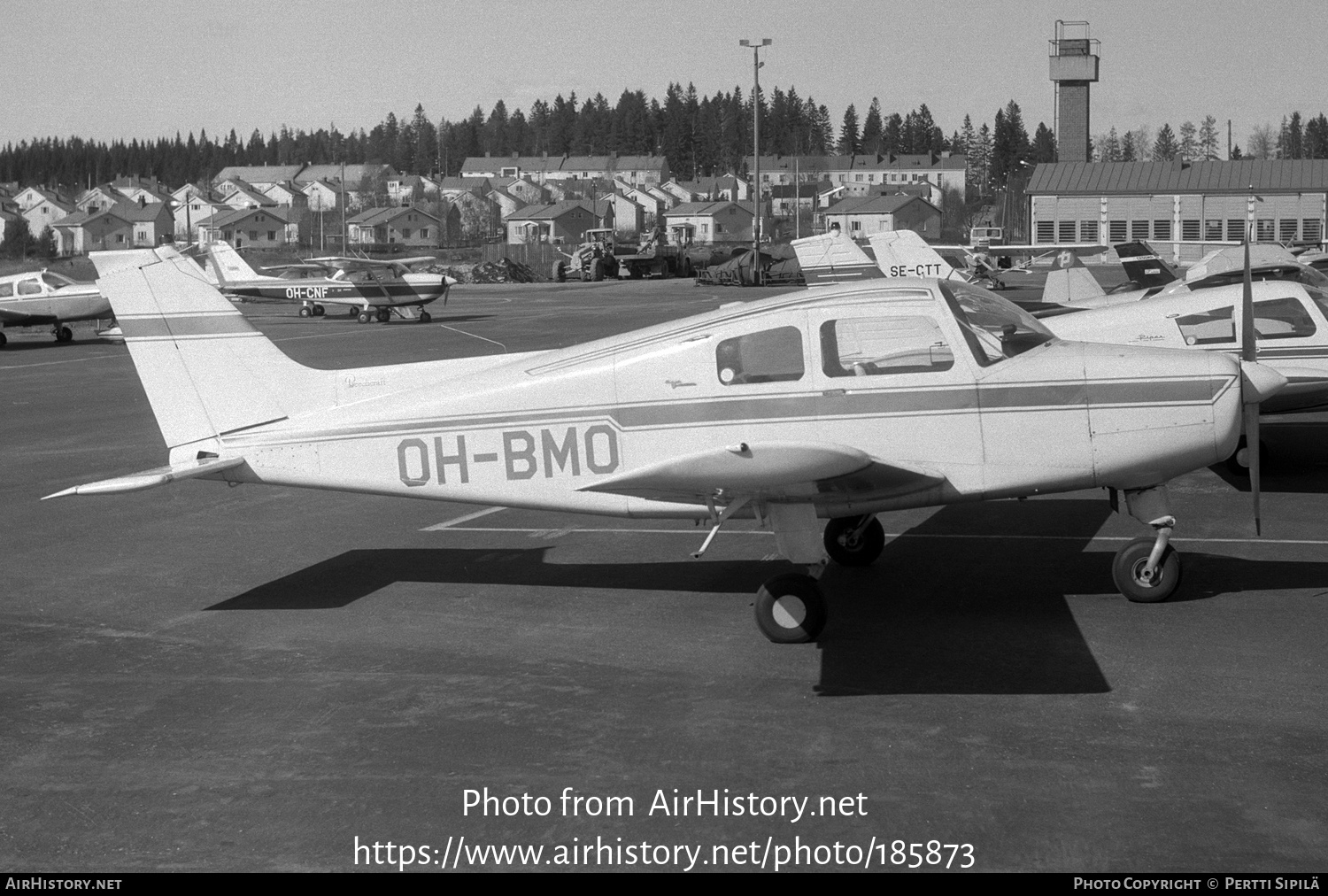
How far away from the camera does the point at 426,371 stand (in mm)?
9031

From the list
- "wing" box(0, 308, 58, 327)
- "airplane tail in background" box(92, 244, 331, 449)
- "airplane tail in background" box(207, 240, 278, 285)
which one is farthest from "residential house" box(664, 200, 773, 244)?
"airplane tail in background" box(92, 244, 331, 449)

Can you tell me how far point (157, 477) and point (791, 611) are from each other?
165 inches

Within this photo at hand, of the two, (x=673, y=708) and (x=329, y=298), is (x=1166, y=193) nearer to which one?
(x=329, y=298)

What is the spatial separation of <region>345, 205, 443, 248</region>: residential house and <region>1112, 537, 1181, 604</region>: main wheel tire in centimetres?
15321

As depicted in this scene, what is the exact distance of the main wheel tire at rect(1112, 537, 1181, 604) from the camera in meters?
8.30

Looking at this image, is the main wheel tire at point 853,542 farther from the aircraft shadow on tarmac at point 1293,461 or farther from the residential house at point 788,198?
the residential house at point 788,198

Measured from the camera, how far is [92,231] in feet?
516

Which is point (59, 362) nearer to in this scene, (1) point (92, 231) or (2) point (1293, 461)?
(2) point (1293, 461)

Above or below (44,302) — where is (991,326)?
below

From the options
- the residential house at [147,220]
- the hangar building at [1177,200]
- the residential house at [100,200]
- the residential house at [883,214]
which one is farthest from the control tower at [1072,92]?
the residential house at [100,200]

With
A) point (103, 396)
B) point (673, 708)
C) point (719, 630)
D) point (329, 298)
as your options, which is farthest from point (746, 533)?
point (329, 298)

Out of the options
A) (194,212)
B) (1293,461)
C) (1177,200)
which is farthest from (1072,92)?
(194,212)

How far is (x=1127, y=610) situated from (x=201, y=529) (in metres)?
Result: 7.99

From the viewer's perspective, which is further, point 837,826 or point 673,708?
point 673,708
